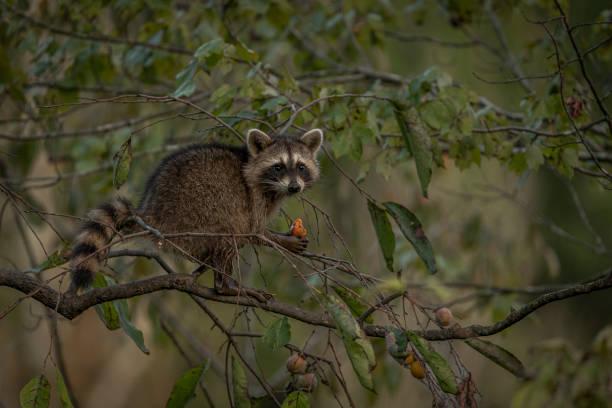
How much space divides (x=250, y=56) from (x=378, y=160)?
1.01 metres

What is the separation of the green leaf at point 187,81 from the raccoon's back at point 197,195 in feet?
1.21

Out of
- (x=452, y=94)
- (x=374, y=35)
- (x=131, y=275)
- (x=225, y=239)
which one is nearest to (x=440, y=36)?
(x=374, y=35)

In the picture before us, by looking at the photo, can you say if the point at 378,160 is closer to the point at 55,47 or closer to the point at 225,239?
the point at 225,239

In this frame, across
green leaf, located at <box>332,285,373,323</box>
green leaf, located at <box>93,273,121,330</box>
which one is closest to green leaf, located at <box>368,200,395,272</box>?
green leaf, located at <box>332,285,373,323</box>

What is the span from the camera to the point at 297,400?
260 cm

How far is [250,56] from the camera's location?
3553mm

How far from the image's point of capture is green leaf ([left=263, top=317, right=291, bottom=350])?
261 cm

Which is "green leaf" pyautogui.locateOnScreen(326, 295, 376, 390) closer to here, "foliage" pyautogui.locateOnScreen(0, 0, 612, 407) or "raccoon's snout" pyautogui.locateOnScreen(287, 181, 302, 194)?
"foliage" pyautogui.locateOnScreen(0, 0, 612, 407)

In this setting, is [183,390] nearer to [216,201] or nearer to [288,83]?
[216,201]

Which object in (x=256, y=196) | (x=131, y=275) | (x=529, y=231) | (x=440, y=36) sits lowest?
(x=256, y=196)

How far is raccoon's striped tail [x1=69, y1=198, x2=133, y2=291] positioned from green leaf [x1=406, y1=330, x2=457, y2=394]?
50.2 inches

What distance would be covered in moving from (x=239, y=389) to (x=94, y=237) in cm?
97

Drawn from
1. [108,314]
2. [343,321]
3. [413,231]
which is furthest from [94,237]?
[413,231]

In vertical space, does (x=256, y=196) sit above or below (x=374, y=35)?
below
